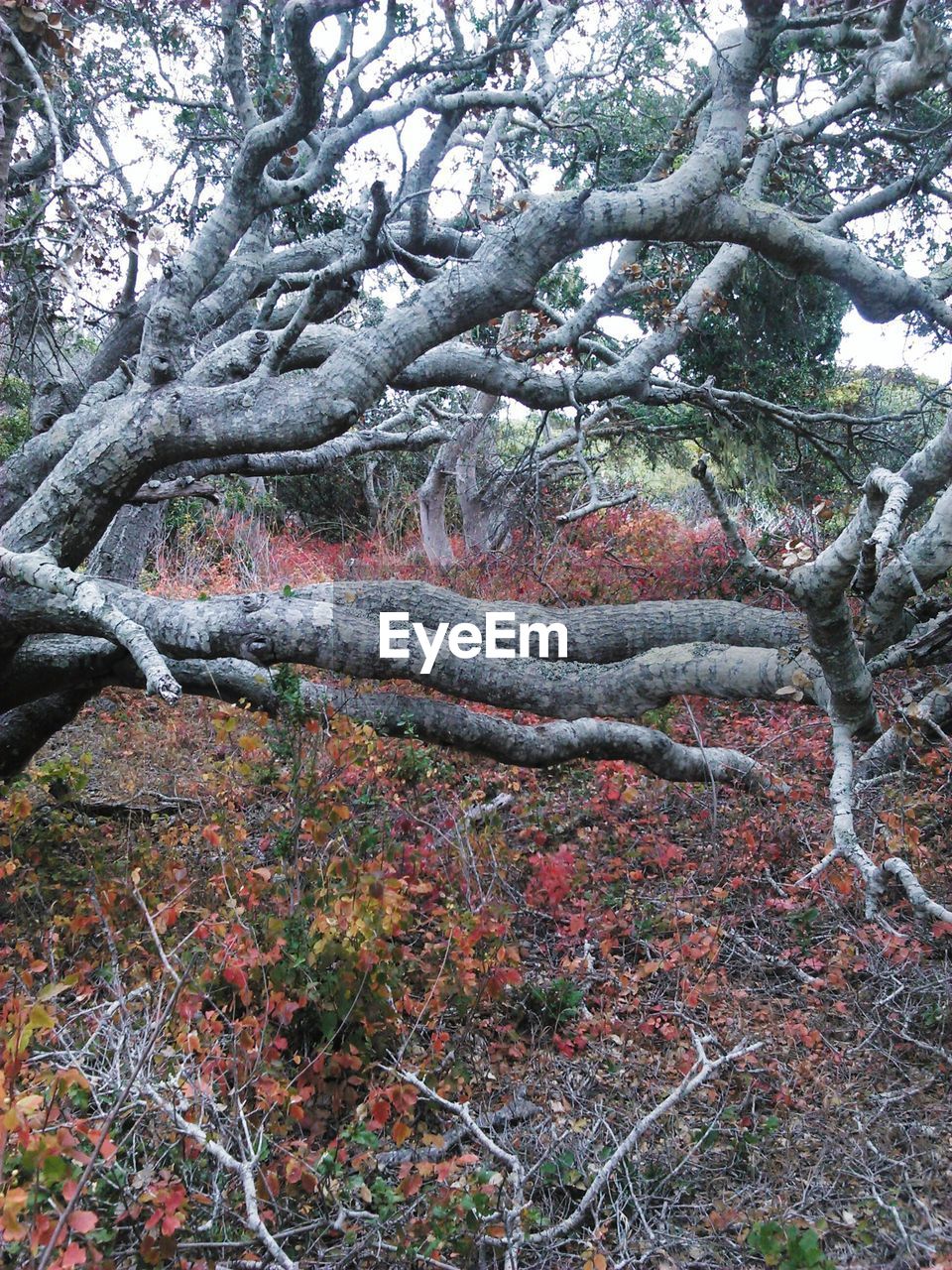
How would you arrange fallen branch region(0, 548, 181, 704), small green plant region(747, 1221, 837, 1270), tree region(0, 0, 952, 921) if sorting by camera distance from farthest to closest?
tree region(0, 0, 952, 921), fallen branch region(0, 548, 181, 704), small green plant region(747, 1221, 837, 1270)

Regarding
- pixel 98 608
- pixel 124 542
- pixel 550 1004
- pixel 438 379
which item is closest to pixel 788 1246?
pixel 550 1004

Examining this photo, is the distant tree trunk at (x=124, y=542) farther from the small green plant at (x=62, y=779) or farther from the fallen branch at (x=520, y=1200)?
the fallen branch at (x=520, y=1200)

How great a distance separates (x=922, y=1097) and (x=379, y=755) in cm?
294

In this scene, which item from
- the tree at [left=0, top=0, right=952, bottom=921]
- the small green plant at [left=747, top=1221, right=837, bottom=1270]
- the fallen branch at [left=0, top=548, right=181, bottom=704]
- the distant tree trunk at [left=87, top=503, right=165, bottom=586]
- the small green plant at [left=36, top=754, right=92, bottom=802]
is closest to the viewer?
the small green plant at [left=747, top=1221, right=837, bottom=1270]

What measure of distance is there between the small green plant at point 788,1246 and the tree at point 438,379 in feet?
2.95

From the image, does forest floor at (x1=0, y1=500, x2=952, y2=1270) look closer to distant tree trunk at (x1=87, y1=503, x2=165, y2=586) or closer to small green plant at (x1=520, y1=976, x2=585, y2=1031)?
small green plant at (x1=520, y1=976, x2=585, y2=1031)

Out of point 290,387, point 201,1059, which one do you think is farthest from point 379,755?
point 201,1059

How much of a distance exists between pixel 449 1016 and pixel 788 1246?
151cm

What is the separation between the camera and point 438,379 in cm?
449

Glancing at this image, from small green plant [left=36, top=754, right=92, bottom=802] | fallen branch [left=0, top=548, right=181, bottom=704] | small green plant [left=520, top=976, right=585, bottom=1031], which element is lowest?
small green plant [left=520, top=976, right=585, bottom=1031]

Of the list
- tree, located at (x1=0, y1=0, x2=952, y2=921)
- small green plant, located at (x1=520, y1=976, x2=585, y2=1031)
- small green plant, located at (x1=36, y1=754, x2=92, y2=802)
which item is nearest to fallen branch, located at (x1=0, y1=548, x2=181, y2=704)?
tree, located at (x1=0, y1=0, x2=952, y2=921)

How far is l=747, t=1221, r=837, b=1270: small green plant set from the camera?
2.24 meters

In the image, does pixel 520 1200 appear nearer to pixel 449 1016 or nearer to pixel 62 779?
pixel 449 1016

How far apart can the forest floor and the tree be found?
58 centimetres
